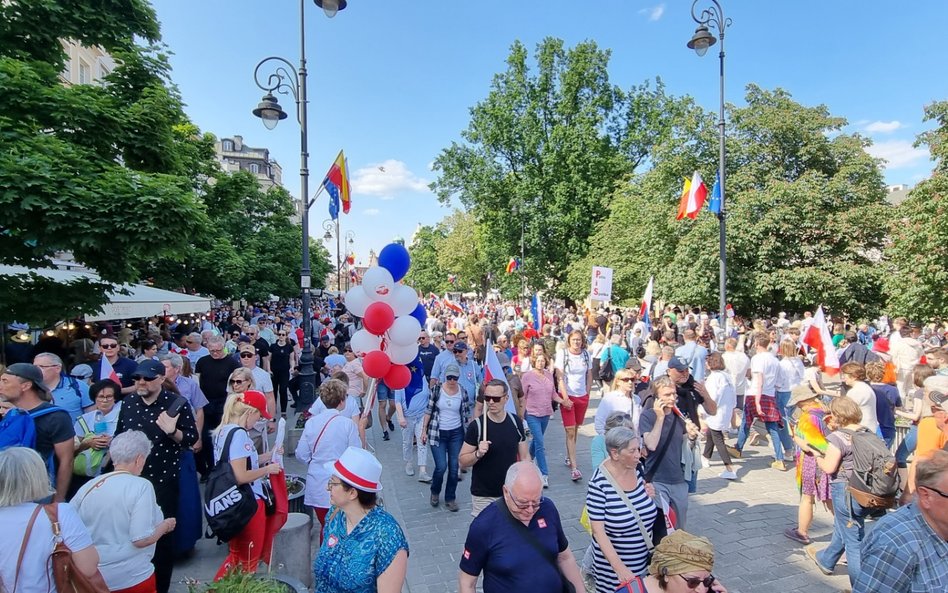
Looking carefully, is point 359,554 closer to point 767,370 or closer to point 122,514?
point 122,514

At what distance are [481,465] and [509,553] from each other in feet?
5.86

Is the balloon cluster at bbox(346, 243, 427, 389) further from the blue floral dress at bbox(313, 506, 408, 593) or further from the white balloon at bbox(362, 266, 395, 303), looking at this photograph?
the blue floral dress at bbox(313, 506, 408, 593)

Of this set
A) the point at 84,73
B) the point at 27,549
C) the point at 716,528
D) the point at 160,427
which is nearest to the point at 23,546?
the point at 27,549

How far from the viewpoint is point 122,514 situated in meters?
3.08

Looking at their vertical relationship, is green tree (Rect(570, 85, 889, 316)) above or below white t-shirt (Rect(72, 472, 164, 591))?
above

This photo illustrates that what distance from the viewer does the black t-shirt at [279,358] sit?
10.8m

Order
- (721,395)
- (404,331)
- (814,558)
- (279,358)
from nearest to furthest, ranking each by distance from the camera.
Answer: (814,558)
(404,331)
(721,395)
(279,358)

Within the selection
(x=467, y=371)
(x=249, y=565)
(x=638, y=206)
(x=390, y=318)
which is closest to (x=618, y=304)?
(x=638, y=206)

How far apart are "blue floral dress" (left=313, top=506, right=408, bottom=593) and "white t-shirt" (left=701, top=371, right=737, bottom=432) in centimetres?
620

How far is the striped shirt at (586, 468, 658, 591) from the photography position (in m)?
3.27

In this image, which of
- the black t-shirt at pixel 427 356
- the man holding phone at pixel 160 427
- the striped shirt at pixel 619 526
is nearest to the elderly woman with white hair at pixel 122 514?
the man holding phone at pixel 160 427

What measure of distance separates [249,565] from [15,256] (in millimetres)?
6088

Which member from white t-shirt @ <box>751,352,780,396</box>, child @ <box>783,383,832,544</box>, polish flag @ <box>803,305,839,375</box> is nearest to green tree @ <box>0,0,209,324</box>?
child @ <box>783,383,832,544</box>

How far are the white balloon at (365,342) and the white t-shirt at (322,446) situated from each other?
94 centimetres
